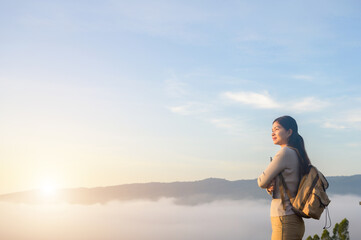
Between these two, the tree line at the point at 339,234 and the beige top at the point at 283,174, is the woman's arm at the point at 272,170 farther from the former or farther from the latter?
the tree line at the point at 339,234

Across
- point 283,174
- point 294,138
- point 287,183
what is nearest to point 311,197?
point 287,183

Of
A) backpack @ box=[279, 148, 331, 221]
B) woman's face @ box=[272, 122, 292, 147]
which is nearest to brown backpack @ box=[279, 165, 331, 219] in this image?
backpack @ box=[279, 148, 331, 221]

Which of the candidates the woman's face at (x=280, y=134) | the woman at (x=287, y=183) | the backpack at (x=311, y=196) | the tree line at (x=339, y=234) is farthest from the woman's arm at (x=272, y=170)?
the tree line at (x=339, y=234)

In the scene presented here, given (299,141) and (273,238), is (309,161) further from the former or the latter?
(273,238)

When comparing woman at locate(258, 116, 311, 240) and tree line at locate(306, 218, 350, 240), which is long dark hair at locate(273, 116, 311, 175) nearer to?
woman at locate(258, 116, 311, 240)

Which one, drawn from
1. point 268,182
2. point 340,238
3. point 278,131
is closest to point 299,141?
point 278,131

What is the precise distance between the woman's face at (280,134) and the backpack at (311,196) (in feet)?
1.92

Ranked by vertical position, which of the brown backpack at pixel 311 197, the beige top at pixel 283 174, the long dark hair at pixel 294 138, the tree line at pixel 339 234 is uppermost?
the tree line at pixel 339 234

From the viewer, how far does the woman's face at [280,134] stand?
7.04 meters

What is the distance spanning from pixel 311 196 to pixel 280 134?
966mm

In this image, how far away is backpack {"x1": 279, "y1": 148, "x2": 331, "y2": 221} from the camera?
6.49 metres

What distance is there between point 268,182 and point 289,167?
334 mm

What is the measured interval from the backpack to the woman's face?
1.92 feet

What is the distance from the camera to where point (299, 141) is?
7.00m
